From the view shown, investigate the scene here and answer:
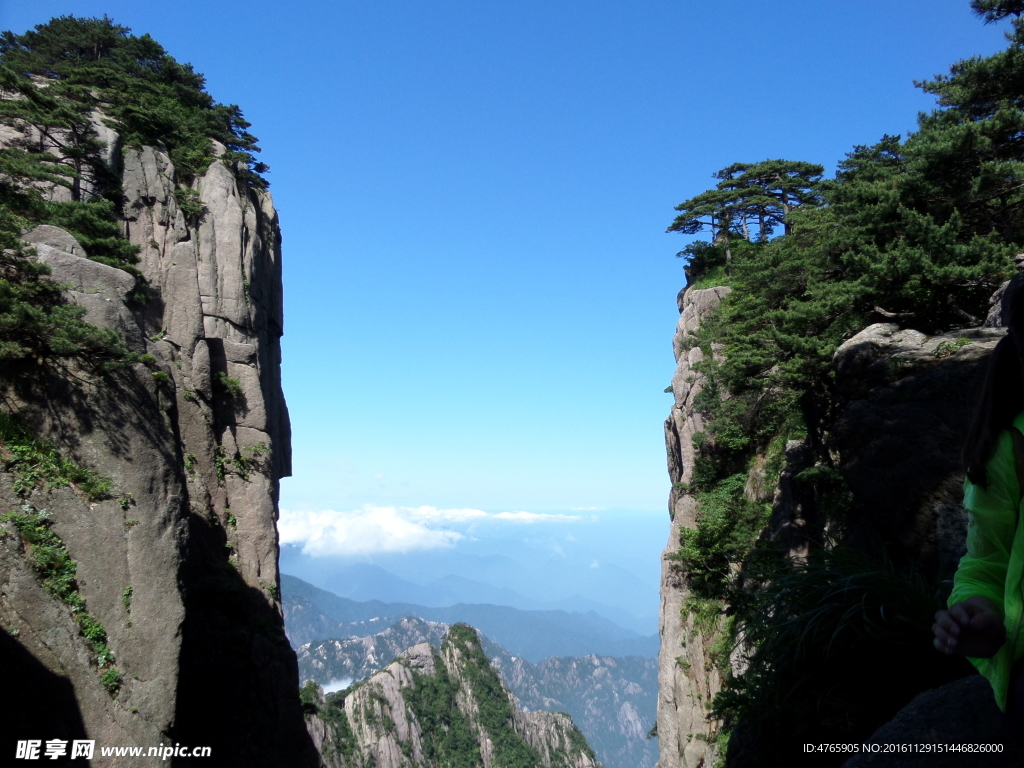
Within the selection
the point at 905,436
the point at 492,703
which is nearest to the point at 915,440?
the point at 905,436

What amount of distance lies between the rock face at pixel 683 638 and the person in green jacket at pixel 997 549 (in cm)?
1786

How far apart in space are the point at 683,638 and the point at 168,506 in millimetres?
18047

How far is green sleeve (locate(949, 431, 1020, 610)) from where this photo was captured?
2105 mm

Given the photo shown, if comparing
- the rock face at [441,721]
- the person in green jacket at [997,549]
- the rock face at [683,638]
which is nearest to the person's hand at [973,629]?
the person in green jacket at [997,549]

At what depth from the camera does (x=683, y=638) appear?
2166 centimetres

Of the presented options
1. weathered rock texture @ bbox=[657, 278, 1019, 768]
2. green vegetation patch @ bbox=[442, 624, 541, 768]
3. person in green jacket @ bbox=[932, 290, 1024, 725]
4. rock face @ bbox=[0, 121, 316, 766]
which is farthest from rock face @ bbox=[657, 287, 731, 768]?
green vegetation patch @ bbox=[442, 624, 541, 768]

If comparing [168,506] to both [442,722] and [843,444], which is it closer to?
[843,444]

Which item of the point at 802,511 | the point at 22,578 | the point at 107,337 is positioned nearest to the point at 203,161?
the point at 107,337

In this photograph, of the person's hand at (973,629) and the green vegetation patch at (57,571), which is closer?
the person's hand at (973,629)

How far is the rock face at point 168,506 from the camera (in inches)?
383

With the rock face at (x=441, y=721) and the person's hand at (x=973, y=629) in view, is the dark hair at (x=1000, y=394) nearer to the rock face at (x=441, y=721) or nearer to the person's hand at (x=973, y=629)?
the person's hand at (x=973, y=629)

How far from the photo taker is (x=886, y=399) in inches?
319

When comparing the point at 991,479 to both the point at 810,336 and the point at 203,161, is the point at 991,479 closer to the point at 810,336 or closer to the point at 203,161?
the point at 810,336

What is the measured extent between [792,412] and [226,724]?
17.8 m
